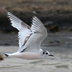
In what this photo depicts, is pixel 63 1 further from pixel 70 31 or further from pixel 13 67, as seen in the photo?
pixel 13 67

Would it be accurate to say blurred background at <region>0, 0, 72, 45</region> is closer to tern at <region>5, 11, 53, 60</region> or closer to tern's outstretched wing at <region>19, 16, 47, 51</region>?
tern at <region>5, 11, 53, 60</region>

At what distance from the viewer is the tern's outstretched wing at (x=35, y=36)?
9282 millimetres

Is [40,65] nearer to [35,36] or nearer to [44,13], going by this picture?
[35,36]

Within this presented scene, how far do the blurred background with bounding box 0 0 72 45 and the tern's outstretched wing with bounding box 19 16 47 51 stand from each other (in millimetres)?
8213

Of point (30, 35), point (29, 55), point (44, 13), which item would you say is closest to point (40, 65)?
point (29, 55)

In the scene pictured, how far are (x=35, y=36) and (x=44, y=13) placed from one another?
1420 cm

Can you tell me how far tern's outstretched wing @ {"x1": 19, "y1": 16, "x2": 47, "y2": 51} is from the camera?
9282 mm

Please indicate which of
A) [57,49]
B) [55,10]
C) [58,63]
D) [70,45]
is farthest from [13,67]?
[55,10]

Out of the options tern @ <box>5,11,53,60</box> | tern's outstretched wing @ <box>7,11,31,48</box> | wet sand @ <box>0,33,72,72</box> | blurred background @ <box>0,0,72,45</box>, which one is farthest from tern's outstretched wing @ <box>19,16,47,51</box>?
→ blurred background @ <box>0,0,72,45</box>

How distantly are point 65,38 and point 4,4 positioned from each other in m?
9.10

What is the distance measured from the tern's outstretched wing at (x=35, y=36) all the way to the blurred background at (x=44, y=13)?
26.9ft

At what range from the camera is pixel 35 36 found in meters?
9.64

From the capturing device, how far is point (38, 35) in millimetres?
9594

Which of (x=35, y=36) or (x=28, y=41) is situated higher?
(x=35, y=36)
